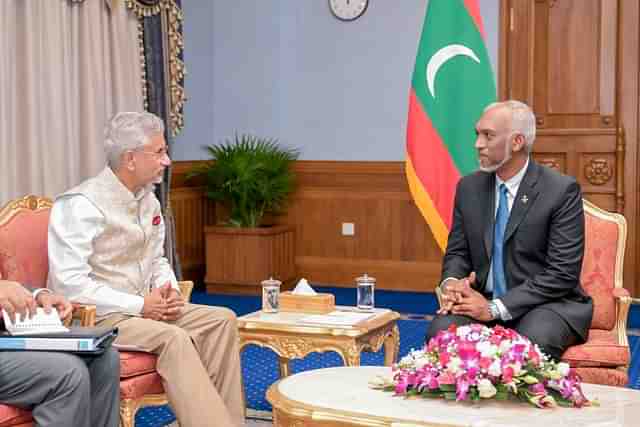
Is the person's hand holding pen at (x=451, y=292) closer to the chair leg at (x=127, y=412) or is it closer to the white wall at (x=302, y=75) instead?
the chair leg at (x=127, y=412)

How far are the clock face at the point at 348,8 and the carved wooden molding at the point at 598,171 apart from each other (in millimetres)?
2314

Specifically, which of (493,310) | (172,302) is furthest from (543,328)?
(172,302)

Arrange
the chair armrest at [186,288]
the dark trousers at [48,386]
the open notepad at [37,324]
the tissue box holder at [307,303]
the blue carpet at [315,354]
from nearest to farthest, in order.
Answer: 1. the dark trousers at [48,386]
2. the open notepad at [37,324]
3. the chair armrest at [186,288]
4. the tissue box holder at [307,303]
5. the blue carpet at [315,354]

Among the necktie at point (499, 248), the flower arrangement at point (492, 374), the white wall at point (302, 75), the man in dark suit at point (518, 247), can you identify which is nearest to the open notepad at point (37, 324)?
the flower arrangement at point (492, 374)

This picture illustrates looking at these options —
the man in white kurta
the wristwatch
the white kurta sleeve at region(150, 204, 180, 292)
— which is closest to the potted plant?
the white kurta sleeve at region(150, 204, 180, 292)

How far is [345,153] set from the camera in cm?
826

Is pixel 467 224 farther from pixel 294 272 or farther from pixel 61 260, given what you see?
pixel 294 272

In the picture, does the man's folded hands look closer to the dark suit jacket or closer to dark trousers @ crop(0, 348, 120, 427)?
dark trousers @ crop(0, 348, 120, 427)

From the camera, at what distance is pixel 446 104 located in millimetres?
5523

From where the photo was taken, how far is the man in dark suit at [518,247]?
371 centimetres

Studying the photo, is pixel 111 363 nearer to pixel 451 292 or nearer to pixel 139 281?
pixel 139 281

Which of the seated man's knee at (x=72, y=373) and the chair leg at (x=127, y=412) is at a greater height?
the seated man's knee at (x=72, y=373)

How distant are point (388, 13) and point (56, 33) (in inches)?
129

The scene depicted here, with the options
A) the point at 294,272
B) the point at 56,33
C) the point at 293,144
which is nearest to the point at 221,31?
the point at 293,144
